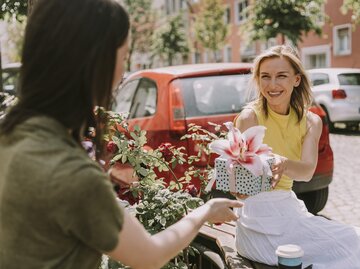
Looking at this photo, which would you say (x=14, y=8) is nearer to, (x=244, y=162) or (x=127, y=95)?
(x=244, y=162)

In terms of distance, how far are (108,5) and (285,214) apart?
1.64 metres

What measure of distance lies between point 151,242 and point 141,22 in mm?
40818

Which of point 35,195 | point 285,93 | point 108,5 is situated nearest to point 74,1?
point 108,5

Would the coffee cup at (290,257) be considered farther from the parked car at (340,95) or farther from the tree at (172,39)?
the tree at (172,39)

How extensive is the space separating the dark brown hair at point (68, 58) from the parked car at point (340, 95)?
11.9 m

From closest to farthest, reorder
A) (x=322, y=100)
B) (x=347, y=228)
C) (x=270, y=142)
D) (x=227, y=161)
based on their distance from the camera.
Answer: (x=227, y=161)
(x=347, y=228)
(x=270, y=142)
(x=322, y=100)

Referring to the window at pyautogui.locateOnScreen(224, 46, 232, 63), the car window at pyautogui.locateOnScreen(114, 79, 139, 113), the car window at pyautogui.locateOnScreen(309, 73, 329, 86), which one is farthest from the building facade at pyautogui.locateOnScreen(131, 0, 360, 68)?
the car window at pyautogui.locateOnScreen(114, 79, 139, 113)

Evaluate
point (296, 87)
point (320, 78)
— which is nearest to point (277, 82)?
point (296, 87)

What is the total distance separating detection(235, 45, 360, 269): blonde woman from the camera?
2.58 m

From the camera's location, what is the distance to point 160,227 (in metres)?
2.67

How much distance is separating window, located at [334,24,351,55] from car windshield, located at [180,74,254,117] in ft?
61.6

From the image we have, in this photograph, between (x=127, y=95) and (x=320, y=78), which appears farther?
(x=320, y=78)

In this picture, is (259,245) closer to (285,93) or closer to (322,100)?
(285,93)

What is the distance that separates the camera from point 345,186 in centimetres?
732
